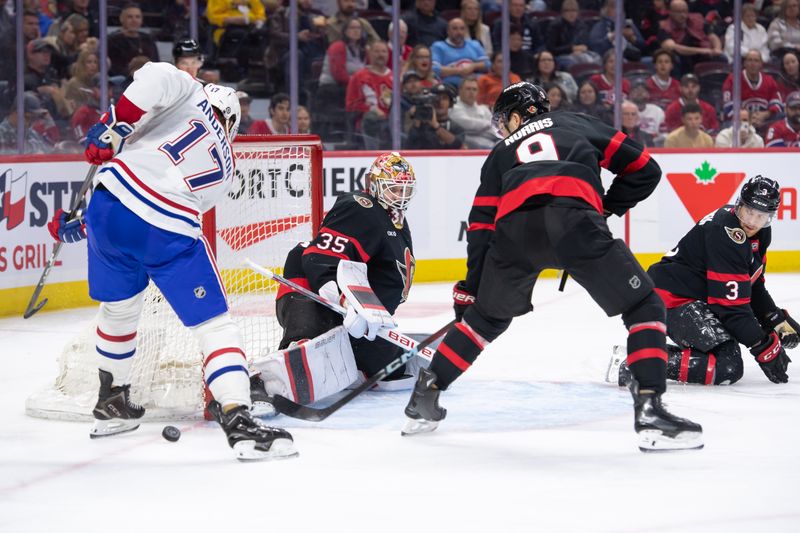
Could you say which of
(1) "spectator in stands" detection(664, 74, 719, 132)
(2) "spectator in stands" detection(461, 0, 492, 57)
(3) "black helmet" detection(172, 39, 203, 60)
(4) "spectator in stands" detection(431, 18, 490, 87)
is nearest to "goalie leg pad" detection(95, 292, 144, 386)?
(3) "black helmet" detection(172, 39, 203, 60)

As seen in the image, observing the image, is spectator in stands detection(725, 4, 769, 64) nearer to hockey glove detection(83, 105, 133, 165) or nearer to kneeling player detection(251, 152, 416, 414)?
kneeling player detection(251, 152, 416, 414)

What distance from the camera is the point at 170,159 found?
3053 mm

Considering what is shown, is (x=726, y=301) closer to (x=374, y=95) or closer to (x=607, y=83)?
(x=374, y=95)

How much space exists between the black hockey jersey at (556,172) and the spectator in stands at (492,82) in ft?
14.6

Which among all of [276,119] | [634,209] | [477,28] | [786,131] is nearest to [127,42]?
[276,119]

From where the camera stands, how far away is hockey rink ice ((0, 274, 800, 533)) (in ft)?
8.01

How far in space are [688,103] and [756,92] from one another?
1.66 feet

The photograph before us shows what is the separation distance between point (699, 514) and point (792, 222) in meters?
5.57

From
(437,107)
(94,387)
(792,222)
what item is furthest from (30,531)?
(792,222)

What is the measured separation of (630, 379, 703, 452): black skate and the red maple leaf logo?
4738 mm

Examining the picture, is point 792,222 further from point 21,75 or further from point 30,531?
point 30,531

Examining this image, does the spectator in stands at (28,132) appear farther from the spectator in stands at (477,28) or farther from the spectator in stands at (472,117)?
the spectator in stands at (477,28)

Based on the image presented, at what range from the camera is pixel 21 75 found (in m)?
6.40

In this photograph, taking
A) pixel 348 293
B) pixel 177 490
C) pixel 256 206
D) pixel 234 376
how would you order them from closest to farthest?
pixel 177 490, pixel 234 376, pixel 348 293, pixel 256 206
